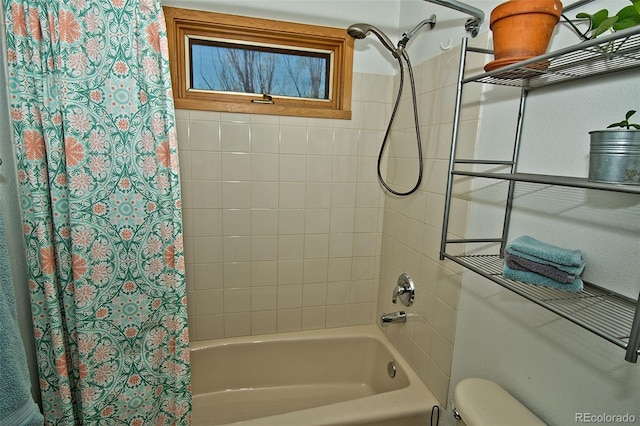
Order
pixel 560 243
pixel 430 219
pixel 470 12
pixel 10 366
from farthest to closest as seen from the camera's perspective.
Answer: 1. pixel 430 219
2. pixel 470 12
3. pixel 560 243
4. pixel 10 366

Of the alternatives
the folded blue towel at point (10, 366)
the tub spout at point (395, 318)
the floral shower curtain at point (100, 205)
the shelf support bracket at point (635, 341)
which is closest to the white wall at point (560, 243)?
the shelf support bracket at point (635, 341)

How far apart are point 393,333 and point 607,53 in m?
1.56

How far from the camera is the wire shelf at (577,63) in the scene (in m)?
0.65

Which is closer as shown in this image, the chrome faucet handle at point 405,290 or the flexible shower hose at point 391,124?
the flexible shower hose at point 391,124

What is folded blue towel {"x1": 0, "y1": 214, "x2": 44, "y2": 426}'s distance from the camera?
717 mm

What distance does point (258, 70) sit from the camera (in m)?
1.77

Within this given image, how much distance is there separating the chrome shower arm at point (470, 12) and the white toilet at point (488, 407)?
123 centimetres

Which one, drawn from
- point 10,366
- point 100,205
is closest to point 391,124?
point 100,205

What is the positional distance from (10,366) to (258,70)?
1.56m

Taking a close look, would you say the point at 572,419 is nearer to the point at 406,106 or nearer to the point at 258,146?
the point at 406,106

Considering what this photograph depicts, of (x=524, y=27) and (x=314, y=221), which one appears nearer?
(x=524, y=27)

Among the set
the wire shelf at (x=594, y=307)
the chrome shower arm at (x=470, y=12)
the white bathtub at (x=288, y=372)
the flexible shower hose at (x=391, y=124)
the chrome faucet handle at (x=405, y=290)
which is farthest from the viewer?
the white bathtub at (x=288, y=372)

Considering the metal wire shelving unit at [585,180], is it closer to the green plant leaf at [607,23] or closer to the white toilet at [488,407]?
the green plant leaf at [607,23]

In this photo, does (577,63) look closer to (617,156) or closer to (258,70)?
(617,156)
